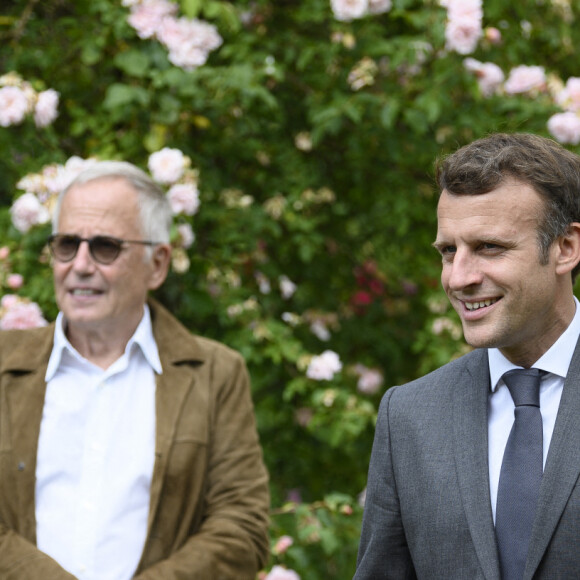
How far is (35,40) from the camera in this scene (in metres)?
4.21

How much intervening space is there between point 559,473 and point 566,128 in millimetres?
2257

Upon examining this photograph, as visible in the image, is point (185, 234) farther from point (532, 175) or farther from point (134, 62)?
point (532, 175)

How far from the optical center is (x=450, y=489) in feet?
6.02

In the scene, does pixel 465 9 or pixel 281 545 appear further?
pixel 465 9

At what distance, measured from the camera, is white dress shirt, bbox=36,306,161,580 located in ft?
8.60

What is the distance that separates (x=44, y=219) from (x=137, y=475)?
1092 millimetres

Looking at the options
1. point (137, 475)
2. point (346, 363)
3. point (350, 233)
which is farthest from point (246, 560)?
point (350, 233)

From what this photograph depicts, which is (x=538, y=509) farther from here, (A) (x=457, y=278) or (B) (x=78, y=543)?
(B) (x=78, y=543)

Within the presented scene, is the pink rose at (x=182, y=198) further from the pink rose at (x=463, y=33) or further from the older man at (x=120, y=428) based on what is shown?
the pink rose at (x=463, y=33)

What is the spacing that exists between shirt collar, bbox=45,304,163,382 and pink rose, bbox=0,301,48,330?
1.51ft

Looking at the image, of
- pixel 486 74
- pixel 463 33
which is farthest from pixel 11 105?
pixel 486 74

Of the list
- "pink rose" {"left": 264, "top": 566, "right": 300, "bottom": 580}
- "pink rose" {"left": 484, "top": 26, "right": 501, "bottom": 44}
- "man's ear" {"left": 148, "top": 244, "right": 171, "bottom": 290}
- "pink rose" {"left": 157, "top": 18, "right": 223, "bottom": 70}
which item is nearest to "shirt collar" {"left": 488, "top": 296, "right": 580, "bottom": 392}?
"man's ear" {"left": 148, "top": 244, "right": 171, "bottom": 290}

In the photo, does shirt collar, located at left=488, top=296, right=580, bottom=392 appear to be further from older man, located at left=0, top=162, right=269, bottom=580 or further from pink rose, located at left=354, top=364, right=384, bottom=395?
pink rose, located at left=354, top=364, right=384, bottom=395

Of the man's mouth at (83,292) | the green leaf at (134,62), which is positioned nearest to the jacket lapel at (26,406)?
the man's mouth at (83,292)
